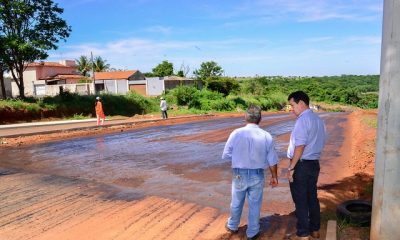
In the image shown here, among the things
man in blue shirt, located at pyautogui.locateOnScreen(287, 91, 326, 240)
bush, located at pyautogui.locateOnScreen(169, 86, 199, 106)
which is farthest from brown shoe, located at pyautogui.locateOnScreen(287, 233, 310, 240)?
bush, located at pyautogui.locateOnScreen(169, 86, 199, 106)

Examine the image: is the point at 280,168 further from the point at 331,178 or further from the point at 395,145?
the point at 395,145

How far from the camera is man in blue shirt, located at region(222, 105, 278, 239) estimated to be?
452 cm

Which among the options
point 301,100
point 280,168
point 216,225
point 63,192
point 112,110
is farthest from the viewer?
point 112,110

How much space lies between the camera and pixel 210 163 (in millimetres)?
10031

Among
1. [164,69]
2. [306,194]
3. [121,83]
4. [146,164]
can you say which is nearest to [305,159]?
[306,194]

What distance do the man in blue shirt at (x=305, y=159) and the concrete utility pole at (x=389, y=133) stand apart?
2.19 ft

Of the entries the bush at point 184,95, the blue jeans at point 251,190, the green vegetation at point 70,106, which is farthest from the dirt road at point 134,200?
the bush at point 184,95

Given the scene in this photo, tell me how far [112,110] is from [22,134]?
55.5ft

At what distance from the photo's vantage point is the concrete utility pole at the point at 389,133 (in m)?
3.81

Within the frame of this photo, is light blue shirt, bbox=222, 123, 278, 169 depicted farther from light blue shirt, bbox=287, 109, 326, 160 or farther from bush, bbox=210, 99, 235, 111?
bush, bbox=210, 99, 235, 111

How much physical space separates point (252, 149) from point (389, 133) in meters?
1.45

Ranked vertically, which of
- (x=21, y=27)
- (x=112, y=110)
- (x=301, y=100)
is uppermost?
(x=21, y=27)

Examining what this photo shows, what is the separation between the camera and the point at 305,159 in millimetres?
4371

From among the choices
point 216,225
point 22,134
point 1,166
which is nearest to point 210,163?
point 216,225
